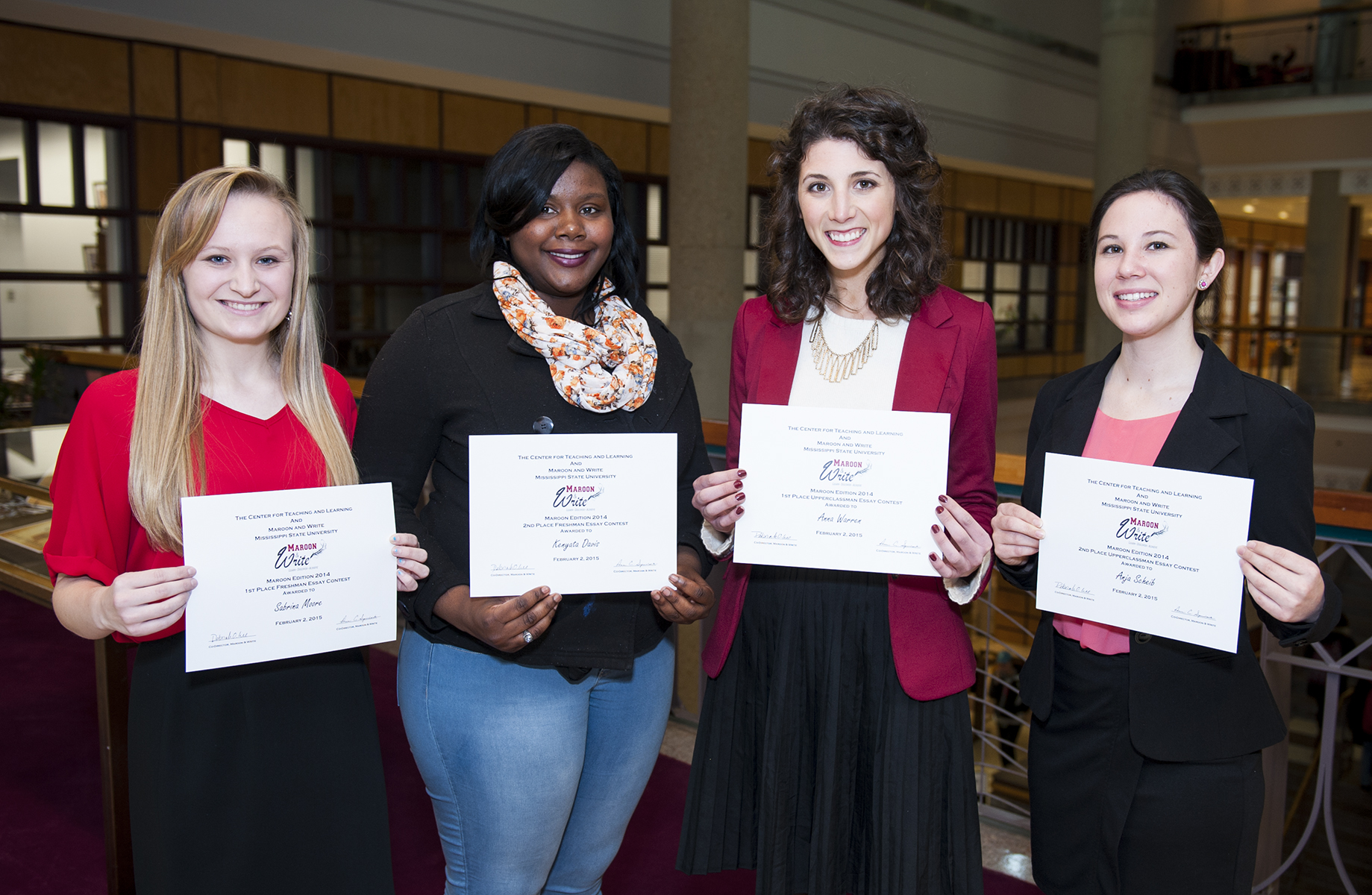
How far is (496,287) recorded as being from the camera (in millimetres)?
1595

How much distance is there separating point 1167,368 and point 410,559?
4.08 feet

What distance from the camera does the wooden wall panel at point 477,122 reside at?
9.44 metres

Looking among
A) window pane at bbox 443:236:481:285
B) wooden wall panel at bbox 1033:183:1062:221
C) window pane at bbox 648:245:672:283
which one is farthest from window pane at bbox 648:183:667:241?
wooden wall panel at bbox 1033:183:1062:221

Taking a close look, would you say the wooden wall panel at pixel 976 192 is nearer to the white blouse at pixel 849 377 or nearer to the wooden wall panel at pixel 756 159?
the wooden wall panel at pixel 756 159

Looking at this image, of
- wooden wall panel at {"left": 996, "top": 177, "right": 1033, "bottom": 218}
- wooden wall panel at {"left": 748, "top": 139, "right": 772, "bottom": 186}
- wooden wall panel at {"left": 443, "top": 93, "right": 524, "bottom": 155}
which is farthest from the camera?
wooden wall panel at {"left": 996, "top": 177, "right": 1033, "bottom": 218}

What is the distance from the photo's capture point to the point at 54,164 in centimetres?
710

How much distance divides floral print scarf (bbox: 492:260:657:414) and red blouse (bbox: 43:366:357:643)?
0.43 m

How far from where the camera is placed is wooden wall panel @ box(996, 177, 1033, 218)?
1552 cm

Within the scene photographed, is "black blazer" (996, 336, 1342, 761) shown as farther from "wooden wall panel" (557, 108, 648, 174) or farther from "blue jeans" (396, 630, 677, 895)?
"wooden wall panel" (557, 108, 648, 174)

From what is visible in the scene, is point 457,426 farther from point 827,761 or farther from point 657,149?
point 657,149

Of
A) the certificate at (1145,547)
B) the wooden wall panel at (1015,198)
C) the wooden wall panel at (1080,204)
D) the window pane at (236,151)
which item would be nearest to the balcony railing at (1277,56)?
the wooden wall panel at (1080,204)

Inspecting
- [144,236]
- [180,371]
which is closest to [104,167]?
[144,236]

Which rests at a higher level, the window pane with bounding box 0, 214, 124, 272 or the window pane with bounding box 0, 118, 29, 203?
the window pane with bounding box 0, 118, 29, 203

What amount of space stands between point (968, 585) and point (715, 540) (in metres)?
0.44
